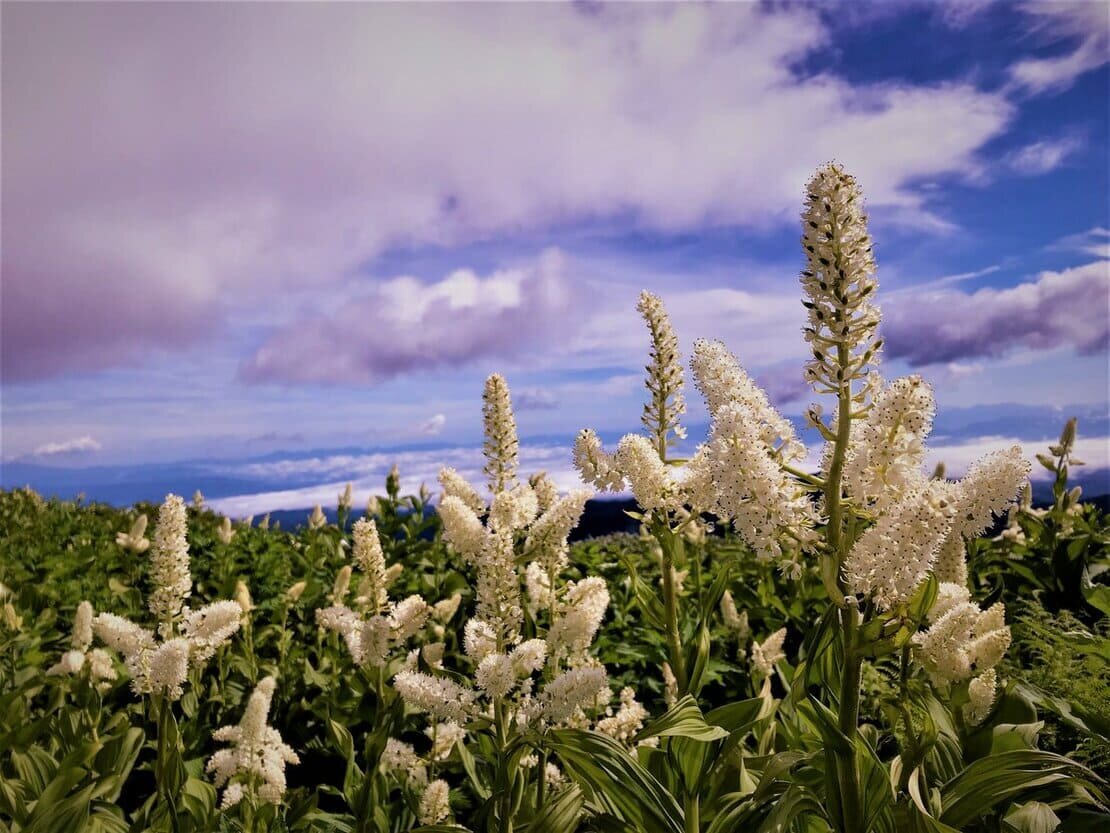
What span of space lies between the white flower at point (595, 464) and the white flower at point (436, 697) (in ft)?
3.14

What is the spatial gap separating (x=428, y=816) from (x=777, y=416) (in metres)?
2.31

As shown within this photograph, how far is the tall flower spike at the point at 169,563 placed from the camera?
12.4 feet

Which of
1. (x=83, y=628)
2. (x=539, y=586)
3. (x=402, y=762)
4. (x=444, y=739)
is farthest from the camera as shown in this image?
(x=83, y=628)

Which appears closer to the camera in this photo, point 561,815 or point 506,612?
point 561,815

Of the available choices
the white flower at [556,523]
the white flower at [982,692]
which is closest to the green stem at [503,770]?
the white flower at [556,523]

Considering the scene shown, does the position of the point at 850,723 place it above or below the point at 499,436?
below

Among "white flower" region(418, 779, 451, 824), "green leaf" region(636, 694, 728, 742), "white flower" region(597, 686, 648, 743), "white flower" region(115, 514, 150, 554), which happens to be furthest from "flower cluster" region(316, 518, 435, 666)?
"white flower" region(115, 514, 150, 554)

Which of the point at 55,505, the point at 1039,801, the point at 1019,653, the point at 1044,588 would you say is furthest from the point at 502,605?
the point at 55,505

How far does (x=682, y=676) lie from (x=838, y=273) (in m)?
1.68

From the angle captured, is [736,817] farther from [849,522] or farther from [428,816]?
[428,816]

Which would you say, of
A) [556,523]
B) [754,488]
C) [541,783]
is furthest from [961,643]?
[541,783]

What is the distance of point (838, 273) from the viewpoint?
94.7 inches

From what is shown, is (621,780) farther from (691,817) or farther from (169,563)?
(169,563)

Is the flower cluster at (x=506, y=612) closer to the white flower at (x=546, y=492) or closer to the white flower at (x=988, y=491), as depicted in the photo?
the white flower at (x=546, y=492)
